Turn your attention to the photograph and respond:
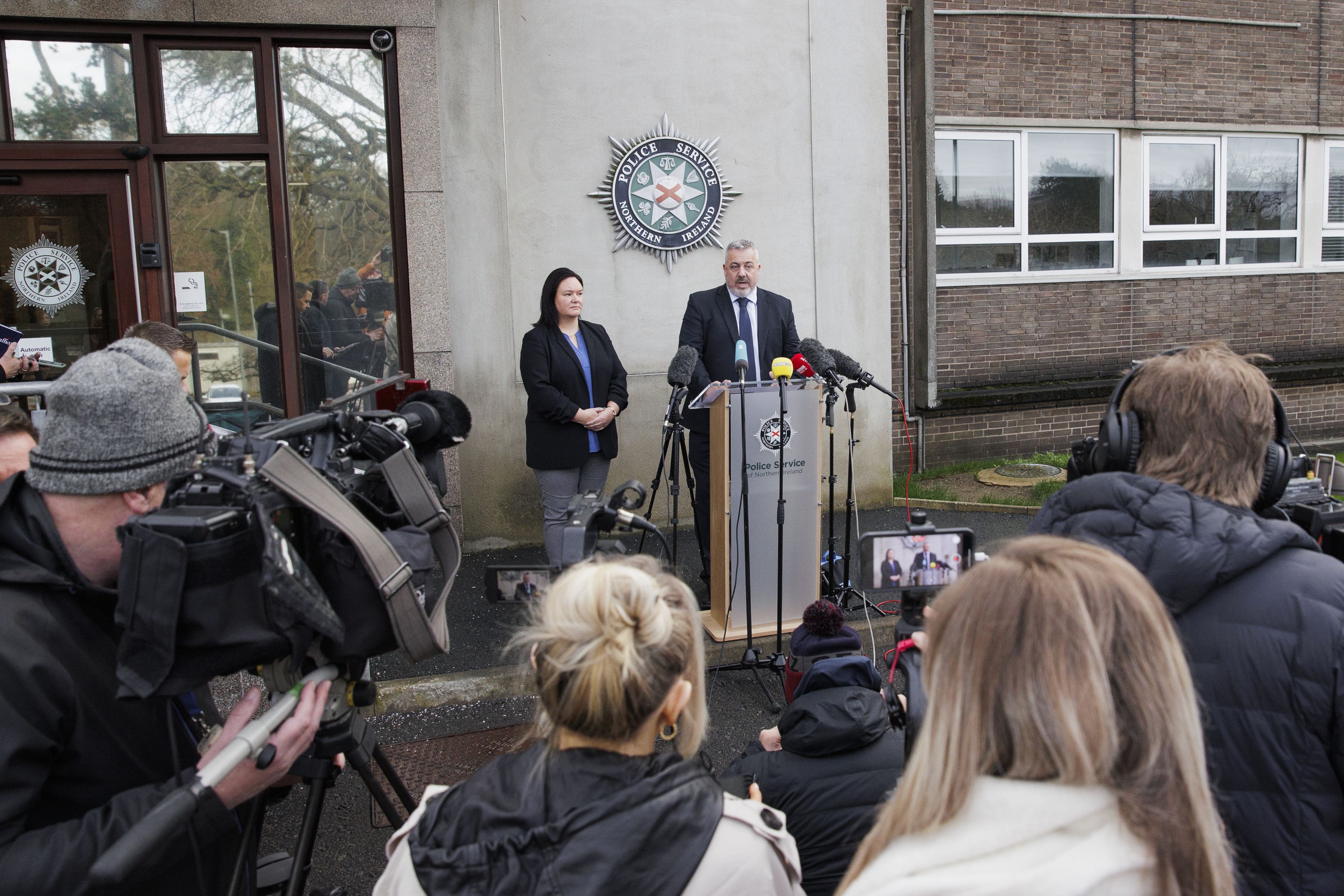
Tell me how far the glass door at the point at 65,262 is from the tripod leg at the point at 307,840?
5384 mm

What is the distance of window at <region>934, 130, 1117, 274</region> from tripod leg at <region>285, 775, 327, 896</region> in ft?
29.5

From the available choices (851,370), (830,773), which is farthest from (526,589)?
(851,370)

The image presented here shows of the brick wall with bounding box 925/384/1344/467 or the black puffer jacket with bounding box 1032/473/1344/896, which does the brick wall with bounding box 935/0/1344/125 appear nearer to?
the brick wall with bounding box 925/384/1344/467

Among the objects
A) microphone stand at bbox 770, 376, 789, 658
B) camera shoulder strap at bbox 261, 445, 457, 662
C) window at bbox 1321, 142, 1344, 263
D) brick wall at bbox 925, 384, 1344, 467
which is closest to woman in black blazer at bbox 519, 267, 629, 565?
microphone stand at bbox 770, 376, 789, 658

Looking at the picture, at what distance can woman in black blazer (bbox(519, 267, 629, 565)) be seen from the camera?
591 cm

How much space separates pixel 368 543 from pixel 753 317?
4.53 m

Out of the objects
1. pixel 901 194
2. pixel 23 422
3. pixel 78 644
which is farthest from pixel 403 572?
pixel 901 194

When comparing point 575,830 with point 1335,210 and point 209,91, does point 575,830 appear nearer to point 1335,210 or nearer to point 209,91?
point 209,91

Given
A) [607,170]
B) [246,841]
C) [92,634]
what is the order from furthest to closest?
[607,170], [246,841], [92,634]

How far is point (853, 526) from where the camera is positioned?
7.59 meters

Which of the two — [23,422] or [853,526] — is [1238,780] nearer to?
[23,422]

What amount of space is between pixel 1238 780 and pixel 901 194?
8144 mm


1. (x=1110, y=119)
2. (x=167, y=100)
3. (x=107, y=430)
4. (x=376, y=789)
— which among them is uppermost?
(x=1110, y=119)

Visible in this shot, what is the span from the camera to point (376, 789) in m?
2.69
